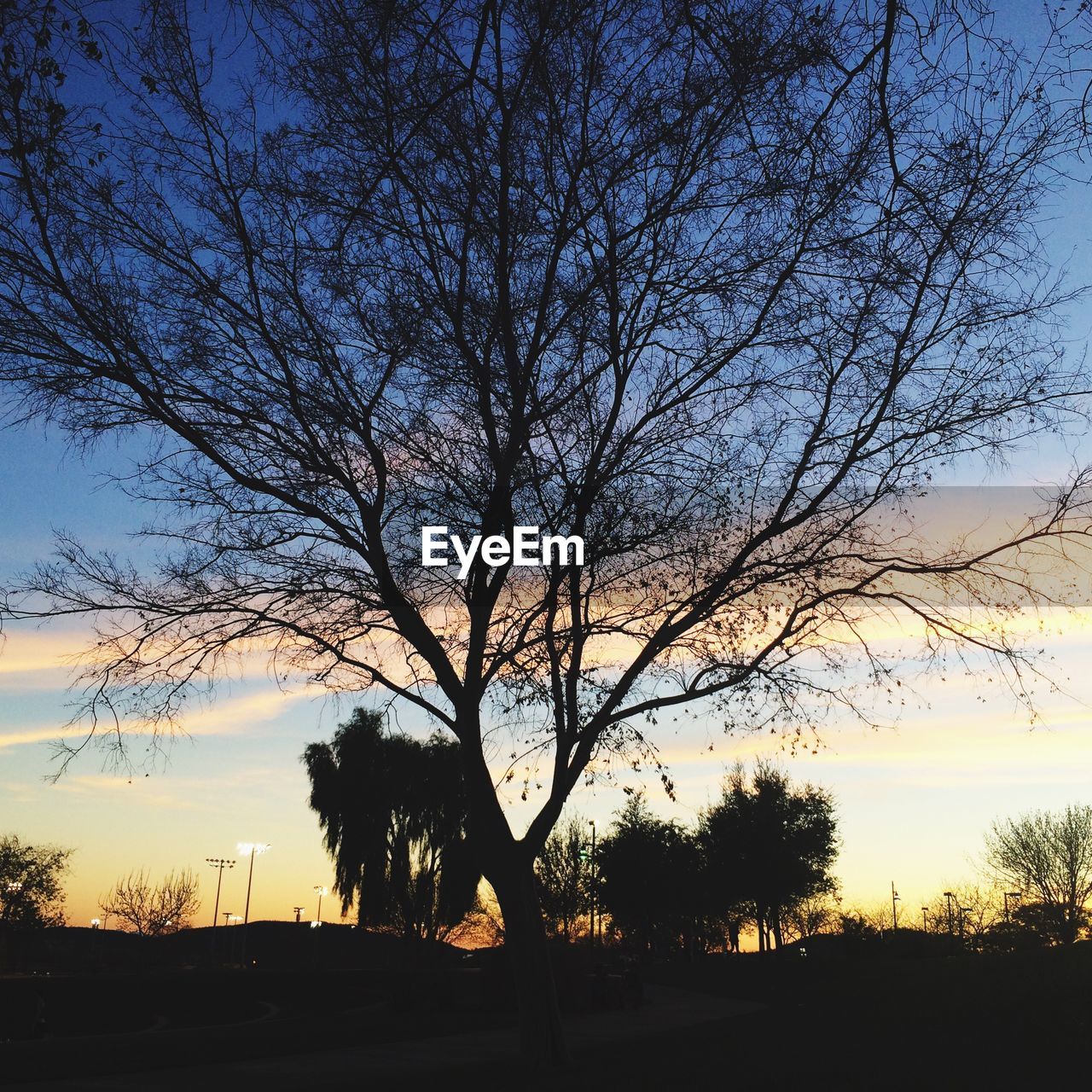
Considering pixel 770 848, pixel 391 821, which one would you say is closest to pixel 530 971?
pixel 391 821

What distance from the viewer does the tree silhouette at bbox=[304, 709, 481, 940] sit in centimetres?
4312

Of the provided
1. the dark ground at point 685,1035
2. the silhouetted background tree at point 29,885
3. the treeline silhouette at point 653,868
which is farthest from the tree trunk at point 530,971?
the silhouetted background tree at point 29,885

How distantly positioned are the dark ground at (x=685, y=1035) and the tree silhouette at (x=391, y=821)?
19.8 ft

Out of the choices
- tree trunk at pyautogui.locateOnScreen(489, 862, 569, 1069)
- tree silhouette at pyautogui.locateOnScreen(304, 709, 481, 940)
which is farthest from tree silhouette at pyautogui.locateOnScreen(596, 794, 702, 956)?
tree trunk at pyautogui.locateOnScreen(489, 862, 569, 1069)

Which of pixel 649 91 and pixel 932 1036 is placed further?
pixel 932 1036

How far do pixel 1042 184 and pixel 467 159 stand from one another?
18.0 feet

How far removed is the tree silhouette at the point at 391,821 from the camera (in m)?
43.1

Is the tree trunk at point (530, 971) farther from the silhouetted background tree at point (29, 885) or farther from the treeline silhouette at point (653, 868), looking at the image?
the silhouetted background tree at point (29, 885)

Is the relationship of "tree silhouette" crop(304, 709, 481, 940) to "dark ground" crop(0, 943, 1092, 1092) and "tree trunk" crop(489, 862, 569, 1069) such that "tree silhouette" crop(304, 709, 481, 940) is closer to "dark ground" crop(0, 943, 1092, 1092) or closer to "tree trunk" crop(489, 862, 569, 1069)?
"dark ground" crop(0, 943, 1092, 1092)

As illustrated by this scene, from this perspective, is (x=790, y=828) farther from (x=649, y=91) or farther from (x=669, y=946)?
(x=649, y=91)

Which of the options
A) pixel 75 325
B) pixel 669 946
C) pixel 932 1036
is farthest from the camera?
pixel 669 946

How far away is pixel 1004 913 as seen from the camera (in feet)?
164

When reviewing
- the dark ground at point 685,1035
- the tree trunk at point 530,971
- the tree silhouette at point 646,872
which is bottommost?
the dark ground at point 685,1035

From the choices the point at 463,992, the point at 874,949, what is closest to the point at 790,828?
the point at 874,949
